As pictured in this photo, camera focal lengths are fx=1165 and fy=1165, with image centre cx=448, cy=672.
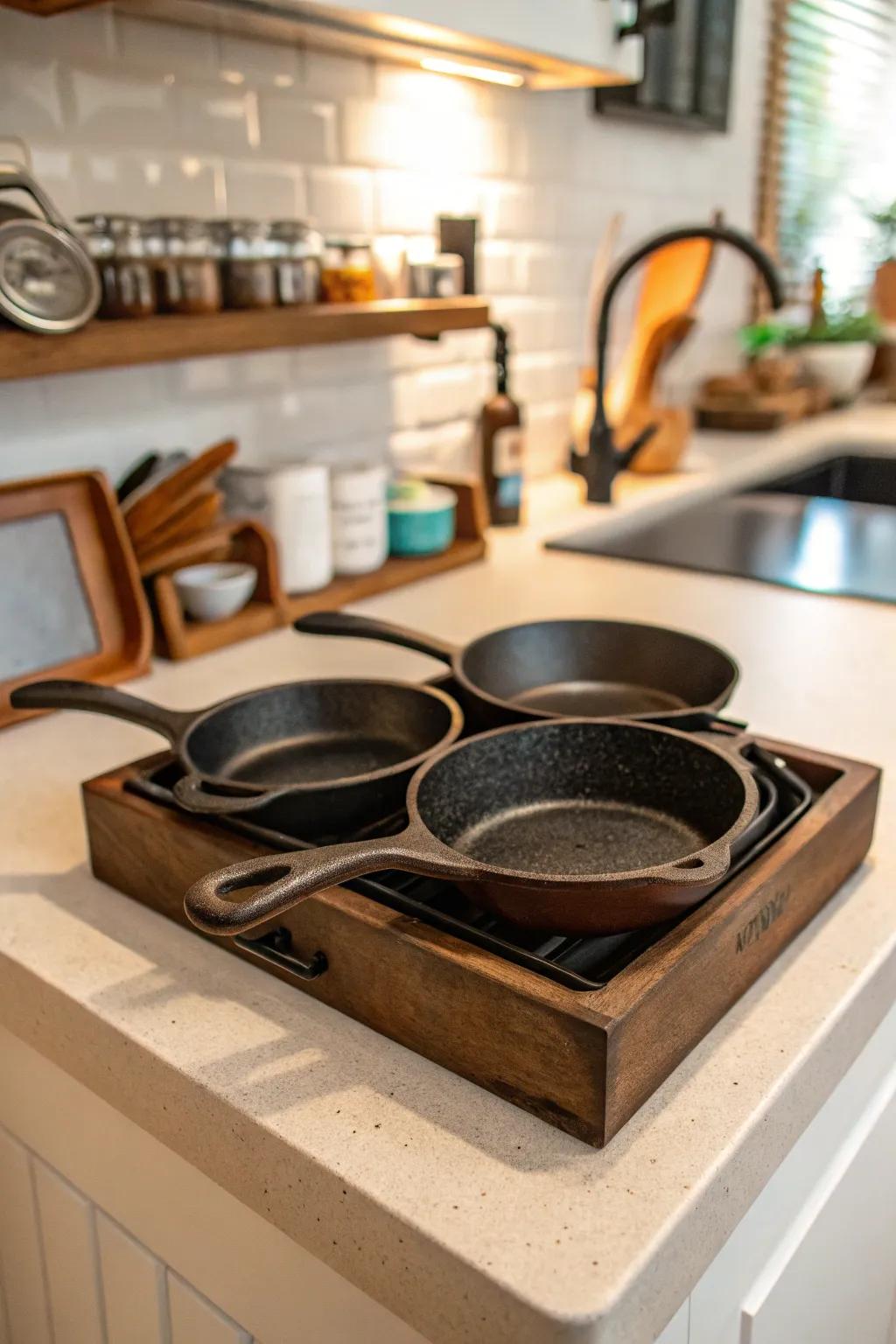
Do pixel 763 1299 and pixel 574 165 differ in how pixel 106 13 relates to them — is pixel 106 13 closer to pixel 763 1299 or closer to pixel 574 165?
pixel 574 165

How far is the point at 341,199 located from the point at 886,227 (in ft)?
8.15

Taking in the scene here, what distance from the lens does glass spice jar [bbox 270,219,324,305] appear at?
4.42ft

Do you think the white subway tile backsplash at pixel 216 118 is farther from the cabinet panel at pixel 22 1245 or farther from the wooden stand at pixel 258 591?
the cabinet panel at pixel 22 1245

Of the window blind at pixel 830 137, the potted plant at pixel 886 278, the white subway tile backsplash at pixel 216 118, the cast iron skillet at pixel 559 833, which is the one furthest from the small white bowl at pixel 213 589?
the potted plant at pixel 886 278

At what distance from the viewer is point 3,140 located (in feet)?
4.02

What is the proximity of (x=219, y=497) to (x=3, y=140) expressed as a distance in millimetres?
429

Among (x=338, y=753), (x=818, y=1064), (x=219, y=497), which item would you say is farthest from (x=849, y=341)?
(x=818, y=1064)

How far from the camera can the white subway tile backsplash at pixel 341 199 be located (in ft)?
5.34

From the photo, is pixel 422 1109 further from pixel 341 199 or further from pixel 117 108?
pixel 341 199

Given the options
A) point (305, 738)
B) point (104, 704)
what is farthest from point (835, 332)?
point (104, 704)

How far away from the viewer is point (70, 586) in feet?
4.05

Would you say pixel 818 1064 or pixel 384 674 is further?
pixel 384 674

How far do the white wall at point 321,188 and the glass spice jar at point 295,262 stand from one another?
6.4 inches

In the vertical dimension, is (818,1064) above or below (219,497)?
below
